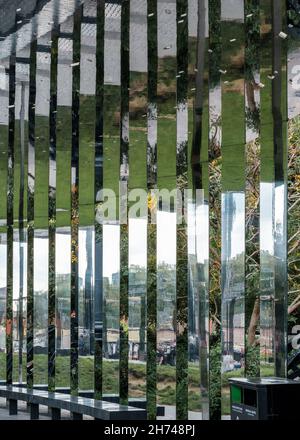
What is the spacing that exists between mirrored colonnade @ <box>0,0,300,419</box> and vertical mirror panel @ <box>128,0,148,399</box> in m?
0.03

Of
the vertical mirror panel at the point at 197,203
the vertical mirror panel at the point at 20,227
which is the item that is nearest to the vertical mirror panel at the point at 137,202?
the vertical mirror panel at the point at 197,203

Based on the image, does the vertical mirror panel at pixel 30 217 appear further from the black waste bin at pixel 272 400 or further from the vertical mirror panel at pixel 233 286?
the black waste bin at pixel 272 400

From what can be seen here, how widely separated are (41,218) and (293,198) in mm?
7104

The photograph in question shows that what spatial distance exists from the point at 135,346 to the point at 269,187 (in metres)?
3.73

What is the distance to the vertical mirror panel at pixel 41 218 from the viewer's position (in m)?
16.0

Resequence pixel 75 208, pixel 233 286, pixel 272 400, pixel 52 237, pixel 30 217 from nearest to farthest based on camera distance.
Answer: pixel 272 400 < pixel 233 286 < pixel 75 208 < pixel 52 237 < pixel 30 217

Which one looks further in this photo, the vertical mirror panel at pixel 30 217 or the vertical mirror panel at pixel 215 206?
the vertical mirror panel at pixel 30 217

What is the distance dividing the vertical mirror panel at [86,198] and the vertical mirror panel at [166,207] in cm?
214

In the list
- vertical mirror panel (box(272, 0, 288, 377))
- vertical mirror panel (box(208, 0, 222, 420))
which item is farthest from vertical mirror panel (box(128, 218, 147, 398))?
vertical mirror panel (box(272, 0, 288, 377))

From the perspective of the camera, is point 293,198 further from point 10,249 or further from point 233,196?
point 10,249

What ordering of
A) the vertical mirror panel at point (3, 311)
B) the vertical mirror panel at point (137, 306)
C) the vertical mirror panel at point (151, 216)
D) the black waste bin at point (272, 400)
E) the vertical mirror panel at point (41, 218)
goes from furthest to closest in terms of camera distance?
1. the vertical mirror panel at point (3, 311)
2. the vertical mirror panel at point (41, 218)
3. the vertical mirror panel at point (137, 306)
4. the vertical mirror panel at point (151, 216)
5. the black waste bin at point (272, 400)

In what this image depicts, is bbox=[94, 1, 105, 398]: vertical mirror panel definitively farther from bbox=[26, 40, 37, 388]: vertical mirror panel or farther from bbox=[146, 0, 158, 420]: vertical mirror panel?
bbox=[26, 40, 37, 388]: vertical mirror panel

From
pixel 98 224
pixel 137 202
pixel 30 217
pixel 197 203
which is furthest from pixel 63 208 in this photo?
pixel 197 203

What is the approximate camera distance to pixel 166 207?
12.1 m
